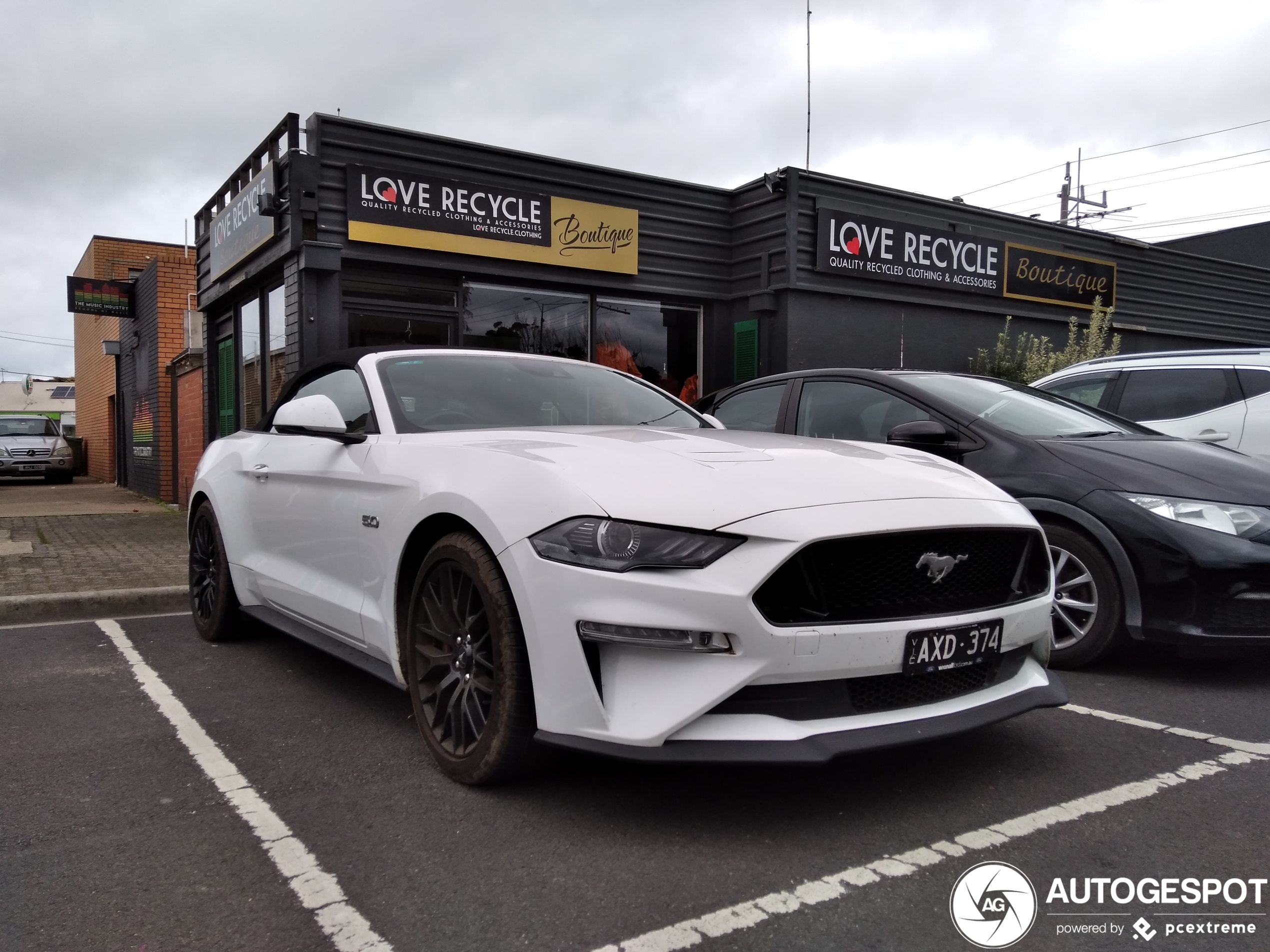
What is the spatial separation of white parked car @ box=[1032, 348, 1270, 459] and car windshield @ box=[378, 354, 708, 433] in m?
3.01

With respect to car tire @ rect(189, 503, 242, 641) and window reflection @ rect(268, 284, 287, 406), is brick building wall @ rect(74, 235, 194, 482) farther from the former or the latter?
car tire @ rect(189, 503, 242, 641)

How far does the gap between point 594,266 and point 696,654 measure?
878 centimetres

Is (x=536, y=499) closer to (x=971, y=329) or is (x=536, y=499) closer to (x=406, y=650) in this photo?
(x=406, y=650)

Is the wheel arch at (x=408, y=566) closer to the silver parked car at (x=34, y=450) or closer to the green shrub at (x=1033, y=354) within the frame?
the green shrub at (x=1033, y=354)

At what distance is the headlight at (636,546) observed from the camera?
2580 millimetres

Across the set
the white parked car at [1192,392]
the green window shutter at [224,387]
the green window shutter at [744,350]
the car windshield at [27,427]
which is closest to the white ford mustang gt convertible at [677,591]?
the white parked car at [1192,392]

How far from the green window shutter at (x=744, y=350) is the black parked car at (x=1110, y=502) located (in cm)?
642

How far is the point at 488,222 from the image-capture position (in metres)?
10.2

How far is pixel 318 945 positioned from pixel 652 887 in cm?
77

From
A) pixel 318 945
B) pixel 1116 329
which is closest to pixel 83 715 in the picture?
pixel 318 945

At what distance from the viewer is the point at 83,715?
3.99m

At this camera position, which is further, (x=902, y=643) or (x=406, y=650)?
(x=406, y=650)

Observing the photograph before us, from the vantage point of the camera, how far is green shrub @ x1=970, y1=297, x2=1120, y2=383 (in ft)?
43.0

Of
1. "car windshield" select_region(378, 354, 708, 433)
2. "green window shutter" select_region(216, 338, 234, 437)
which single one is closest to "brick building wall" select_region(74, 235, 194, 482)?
"green window shutter" select_region(216, 338, 234, 437)
